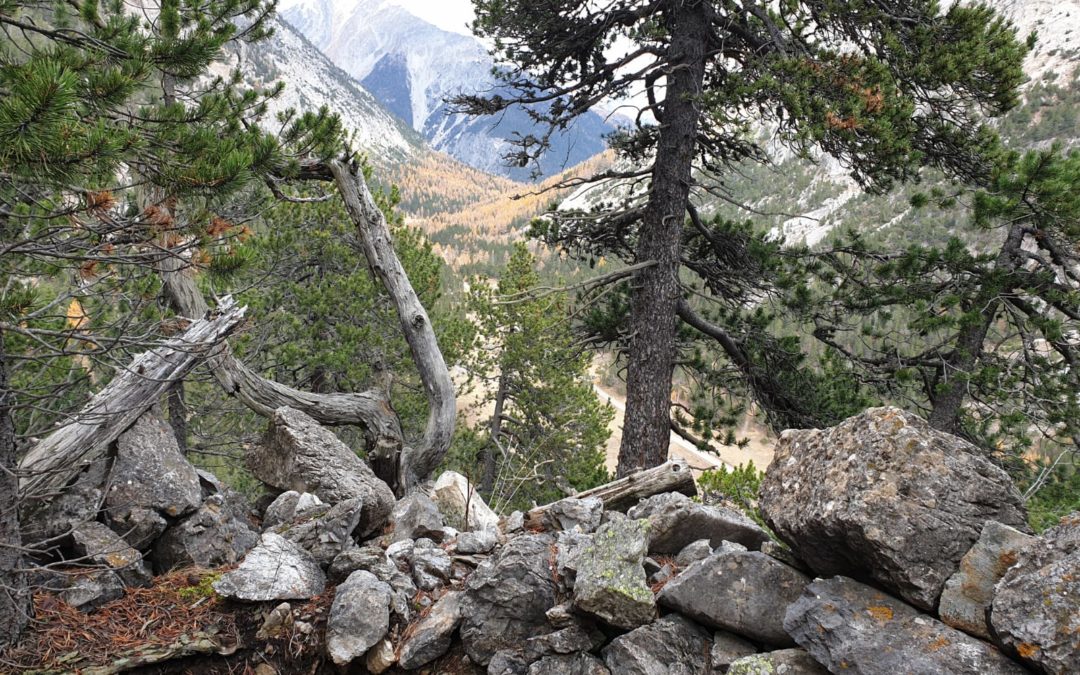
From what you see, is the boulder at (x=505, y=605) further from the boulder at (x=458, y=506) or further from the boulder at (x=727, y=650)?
the boulder at (x=458, y=506)

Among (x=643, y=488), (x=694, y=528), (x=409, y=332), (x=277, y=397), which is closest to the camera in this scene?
(x=694, y=528)

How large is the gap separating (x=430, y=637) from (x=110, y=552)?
2.13m

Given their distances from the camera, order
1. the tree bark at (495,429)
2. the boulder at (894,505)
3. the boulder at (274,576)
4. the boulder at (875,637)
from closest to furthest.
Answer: the boulder at (875,637) < the boulder at (894,505) < the boulder at (274,576) < the tree bark at (495,429)

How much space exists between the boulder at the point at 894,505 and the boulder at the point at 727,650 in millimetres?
498

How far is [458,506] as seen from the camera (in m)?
5.66

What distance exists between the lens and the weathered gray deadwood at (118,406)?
3.89 meters

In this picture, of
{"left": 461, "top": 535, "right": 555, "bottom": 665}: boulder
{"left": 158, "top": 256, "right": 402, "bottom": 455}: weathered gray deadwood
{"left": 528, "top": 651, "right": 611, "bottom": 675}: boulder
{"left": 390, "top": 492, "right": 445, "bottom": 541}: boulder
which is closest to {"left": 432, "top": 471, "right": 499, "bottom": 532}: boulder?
{"left": 390, "top": 492, "right": 445, "bottom": 541}: boulder

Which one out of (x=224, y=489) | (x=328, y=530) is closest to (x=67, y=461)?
(x=224, y=489)

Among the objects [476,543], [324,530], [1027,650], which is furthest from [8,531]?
[1027,650]

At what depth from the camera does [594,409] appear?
49.0ft

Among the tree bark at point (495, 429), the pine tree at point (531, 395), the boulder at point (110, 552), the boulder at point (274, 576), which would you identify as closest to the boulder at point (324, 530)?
the boulder at point (274, 576)

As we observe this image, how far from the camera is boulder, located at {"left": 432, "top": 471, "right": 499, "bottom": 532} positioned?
17.5ft

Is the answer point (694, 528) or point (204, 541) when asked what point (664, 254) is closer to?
point (694, 528)

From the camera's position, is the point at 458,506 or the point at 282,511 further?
the point at 458,506
